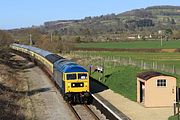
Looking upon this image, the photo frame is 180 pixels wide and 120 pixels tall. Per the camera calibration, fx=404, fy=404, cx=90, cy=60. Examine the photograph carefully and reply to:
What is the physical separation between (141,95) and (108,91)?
7.22 meters

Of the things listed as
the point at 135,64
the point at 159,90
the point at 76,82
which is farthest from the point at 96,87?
the point at 135,64

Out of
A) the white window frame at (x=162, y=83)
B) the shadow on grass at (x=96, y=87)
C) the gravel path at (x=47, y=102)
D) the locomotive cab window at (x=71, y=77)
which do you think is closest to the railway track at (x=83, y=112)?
the gravel path at (x=47, y=102)

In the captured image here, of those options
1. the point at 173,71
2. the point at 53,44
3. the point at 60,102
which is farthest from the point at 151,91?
the point at 53,44

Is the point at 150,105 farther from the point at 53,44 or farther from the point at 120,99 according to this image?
the point at 53,44

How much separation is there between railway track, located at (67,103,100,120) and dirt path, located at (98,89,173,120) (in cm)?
200

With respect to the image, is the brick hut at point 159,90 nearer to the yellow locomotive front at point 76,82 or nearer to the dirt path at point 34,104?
the yellow locomotive front at point 76,82

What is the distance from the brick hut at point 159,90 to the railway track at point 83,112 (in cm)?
390

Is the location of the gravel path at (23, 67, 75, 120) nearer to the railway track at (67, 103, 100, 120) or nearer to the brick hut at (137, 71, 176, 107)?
the railway track at (67, 103, 100, 120)

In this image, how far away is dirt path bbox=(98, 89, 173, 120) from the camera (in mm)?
23078

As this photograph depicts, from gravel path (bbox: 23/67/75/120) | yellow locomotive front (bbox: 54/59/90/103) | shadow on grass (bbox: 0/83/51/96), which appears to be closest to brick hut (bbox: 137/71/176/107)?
yellow locomotive front (bbox: 54/59/90/103)

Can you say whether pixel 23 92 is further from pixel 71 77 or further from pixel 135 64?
pixel 135 64

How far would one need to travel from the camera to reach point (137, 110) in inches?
1003

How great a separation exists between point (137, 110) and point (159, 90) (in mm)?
2121

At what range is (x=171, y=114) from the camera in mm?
23562
